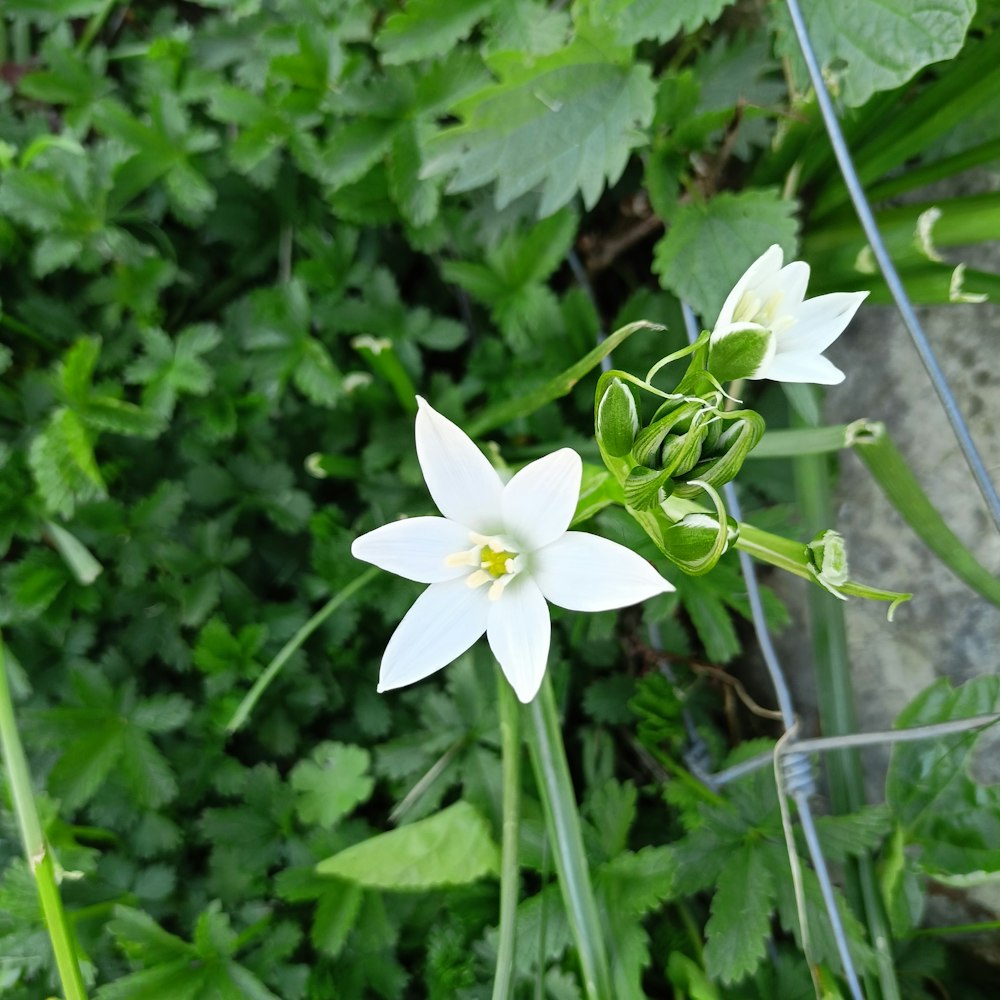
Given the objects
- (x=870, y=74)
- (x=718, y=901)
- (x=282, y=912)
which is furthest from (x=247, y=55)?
(x=718, y=901)

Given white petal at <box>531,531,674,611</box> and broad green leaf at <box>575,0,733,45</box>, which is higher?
broad green leaf at <box>575,0,733,45</box>

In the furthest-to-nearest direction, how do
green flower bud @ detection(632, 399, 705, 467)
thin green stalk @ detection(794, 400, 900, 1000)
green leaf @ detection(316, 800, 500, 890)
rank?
thin green stalk @ detection(794, 400, 900, 1000)
green leaf @ detection(316, 800, 500, 890)
green flower bud @ detection(632, 399, 705, 467)

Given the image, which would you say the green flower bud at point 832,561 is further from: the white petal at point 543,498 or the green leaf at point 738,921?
the green leaf at point 738,921

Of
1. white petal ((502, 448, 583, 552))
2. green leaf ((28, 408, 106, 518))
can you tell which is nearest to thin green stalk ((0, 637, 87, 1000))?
green leaf ((28, 408, 106, 518))

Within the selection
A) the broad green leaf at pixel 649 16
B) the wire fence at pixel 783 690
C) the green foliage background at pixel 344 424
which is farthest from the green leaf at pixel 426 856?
the broad green leaf at pixel 649 16

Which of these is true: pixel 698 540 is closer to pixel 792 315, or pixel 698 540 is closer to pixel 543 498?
pixel 543 498

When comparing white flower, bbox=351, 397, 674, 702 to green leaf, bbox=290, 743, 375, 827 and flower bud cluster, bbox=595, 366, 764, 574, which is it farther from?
green leaf, bbox=290, 743, 375, 827

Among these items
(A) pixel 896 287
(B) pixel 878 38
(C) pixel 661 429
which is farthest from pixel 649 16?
(C) pixel 661 429
